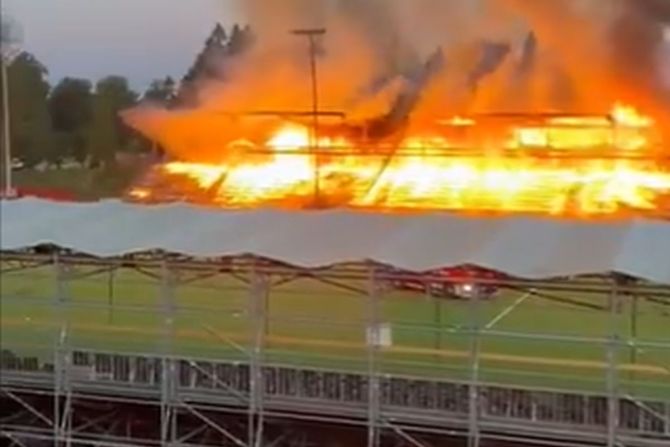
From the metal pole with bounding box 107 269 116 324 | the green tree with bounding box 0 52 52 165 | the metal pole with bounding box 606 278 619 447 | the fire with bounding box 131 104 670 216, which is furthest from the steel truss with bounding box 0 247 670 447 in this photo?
the green tree with bounding box 0 52 52 165

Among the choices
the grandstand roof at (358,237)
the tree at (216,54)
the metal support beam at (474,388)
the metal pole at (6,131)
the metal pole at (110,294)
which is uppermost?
the tree at (216,54)

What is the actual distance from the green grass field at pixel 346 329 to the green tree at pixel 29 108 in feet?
5.43

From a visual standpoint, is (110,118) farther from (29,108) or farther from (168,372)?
(168,372)

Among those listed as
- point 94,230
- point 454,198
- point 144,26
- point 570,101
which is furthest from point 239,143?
point 94,230

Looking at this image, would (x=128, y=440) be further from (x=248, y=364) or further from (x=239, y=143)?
(x=239, y=143)

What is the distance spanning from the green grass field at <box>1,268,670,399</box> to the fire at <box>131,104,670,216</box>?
0.89 meters

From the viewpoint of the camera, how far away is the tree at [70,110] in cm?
752

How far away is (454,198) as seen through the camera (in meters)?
6.46

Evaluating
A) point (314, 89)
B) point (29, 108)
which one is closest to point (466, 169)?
point (314, 89)

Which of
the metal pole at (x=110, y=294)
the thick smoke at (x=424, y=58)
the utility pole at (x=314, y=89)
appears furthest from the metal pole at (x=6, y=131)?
the metal pole at (x=110, y=294)

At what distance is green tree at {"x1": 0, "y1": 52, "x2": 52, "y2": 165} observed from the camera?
7500 millimetres

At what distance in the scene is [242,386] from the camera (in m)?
4.99

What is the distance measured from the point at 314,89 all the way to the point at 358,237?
294cm

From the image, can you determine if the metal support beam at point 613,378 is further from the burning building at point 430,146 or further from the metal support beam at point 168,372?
the burning building at point 430,146
